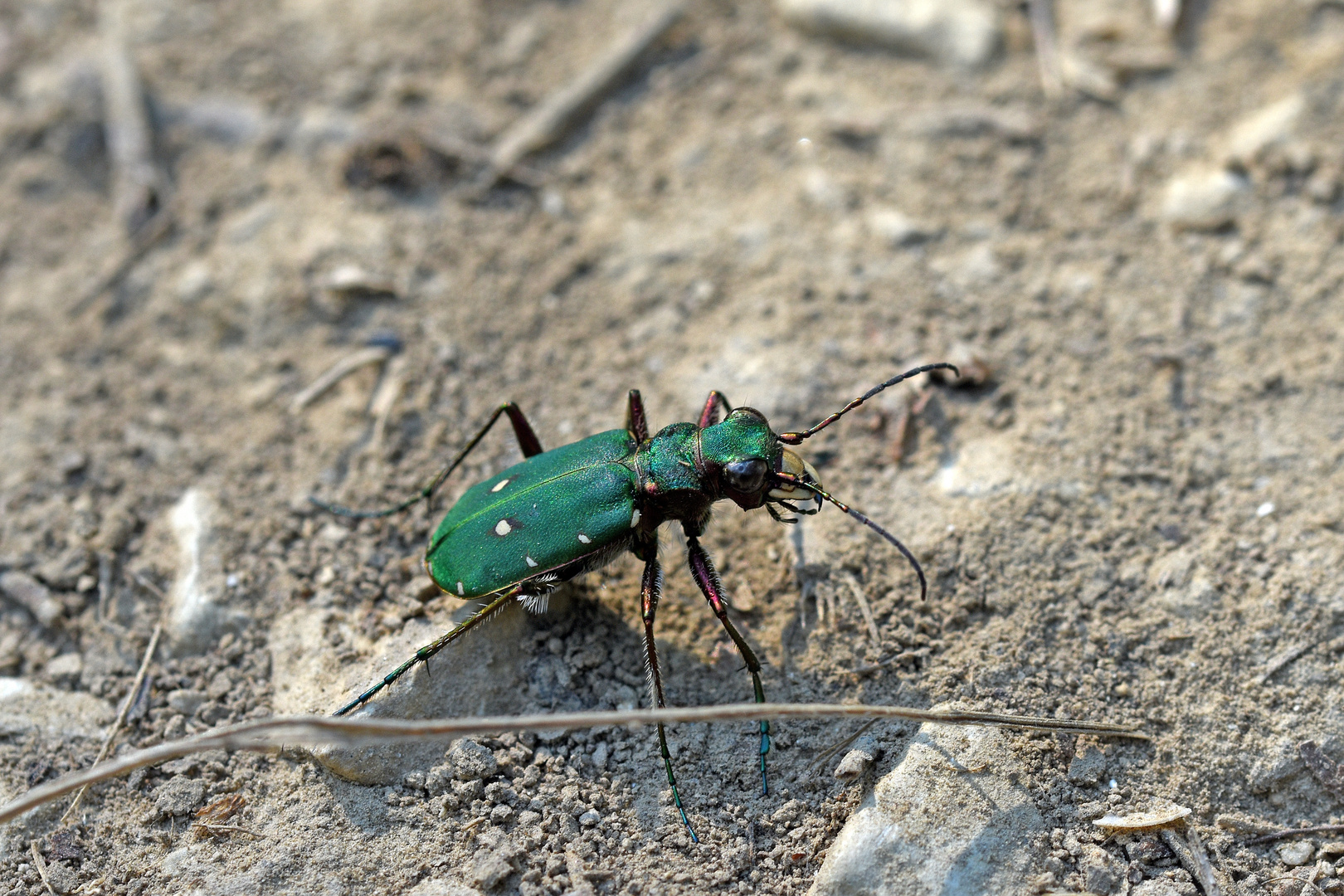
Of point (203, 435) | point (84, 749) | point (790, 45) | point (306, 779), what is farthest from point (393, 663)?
point (790, 45)

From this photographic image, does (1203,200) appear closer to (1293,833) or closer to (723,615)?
(1293,833)

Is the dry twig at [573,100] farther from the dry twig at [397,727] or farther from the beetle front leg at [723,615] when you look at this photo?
the dry twig at [397,727]

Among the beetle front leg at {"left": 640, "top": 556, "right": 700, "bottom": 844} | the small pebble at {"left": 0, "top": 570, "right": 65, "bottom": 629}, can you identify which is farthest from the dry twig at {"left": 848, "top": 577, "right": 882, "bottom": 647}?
the small pebble at {"left": 0, "top": 570, "right": 65, "bottom": 629}

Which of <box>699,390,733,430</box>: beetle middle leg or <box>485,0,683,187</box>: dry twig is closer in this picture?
<box>699,390,733,430</box>: beetle middle leg

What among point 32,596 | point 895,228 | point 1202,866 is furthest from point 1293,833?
A: point 32,596

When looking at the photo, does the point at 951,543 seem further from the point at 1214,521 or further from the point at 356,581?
the point at 356,581

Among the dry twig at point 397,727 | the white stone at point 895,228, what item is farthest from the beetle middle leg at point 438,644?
the white stone at point 895,228

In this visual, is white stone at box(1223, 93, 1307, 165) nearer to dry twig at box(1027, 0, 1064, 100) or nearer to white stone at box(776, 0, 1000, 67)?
dry twig at box(1027, 0, 1064, 100)
